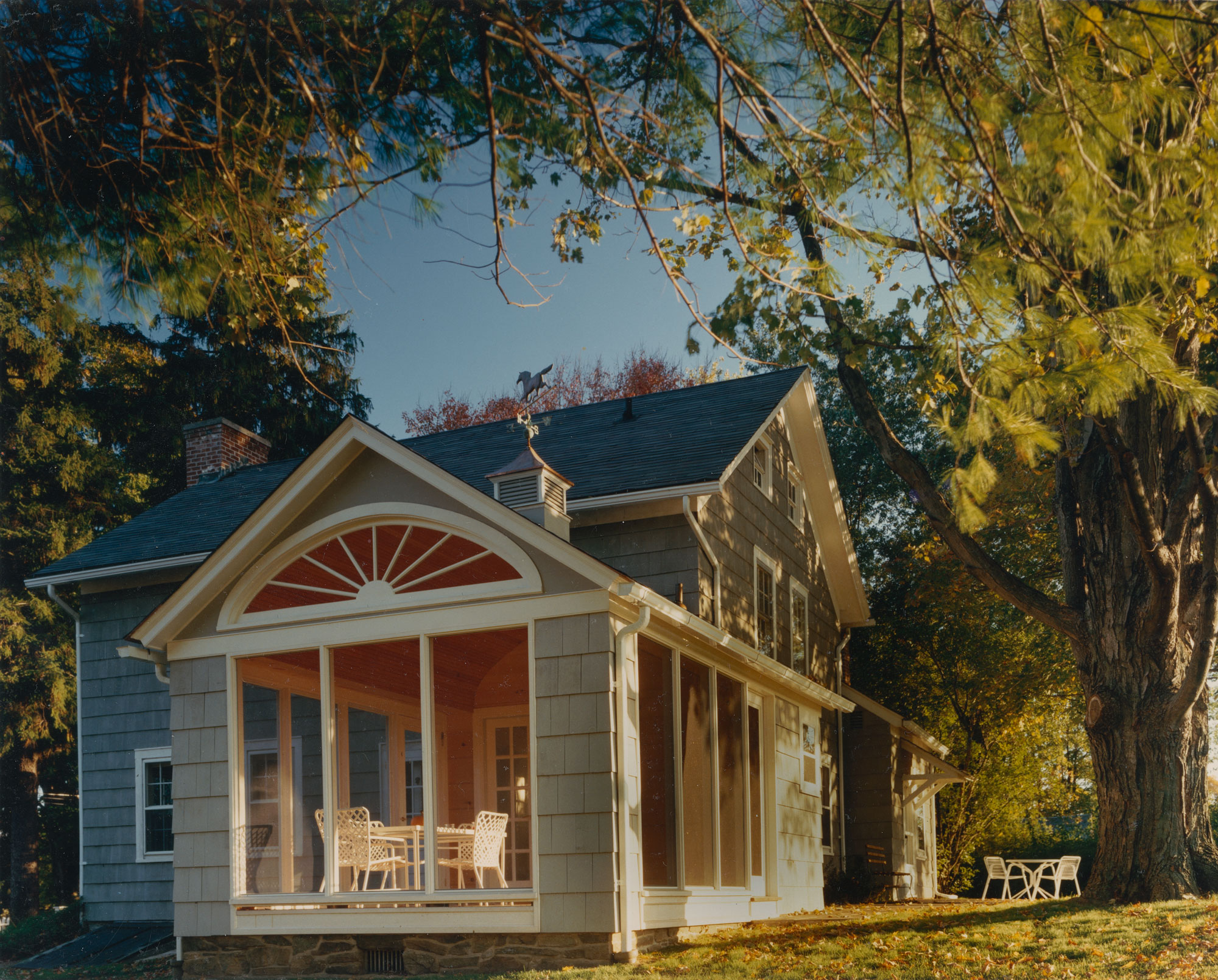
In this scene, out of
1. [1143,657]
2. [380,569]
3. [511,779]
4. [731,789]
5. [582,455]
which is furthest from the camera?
[582,455]

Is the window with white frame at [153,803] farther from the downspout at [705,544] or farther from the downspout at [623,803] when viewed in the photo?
the downspout at [623,803]

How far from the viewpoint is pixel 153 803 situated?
552 inches

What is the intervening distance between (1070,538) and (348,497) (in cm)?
758

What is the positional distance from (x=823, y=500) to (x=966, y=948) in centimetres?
839

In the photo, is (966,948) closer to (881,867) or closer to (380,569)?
(380,569)

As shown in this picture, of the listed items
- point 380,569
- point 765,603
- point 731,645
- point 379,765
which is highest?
point 380,569

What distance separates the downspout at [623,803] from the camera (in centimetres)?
823

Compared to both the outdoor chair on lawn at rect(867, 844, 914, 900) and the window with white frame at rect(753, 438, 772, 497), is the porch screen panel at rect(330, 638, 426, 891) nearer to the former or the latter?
the window with white frame at rect(753, 438, 772, 497)

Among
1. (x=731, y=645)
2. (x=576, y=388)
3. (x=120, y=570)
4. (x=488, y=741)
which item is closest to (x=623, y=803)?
(x=731, y=645)

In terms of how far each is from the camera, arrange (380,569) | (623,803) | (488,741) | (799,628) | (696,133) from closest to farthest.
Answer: (696,133) < (623,803) < (380,569) < (488,741) < (799,628)

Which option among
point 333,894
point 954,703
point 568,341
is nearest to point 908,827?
point 954,703

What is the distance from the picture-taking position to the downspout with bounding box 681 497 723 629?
11258 mm

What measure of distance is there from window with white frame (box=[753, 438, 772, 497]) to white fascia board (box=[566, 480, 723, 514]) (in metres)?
2.57

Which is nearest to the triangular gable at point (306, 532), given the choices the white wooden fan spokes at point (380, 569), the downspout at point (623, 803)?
the white wooden fan spokes at point (380, 569)
